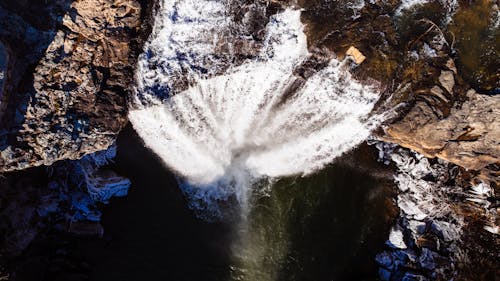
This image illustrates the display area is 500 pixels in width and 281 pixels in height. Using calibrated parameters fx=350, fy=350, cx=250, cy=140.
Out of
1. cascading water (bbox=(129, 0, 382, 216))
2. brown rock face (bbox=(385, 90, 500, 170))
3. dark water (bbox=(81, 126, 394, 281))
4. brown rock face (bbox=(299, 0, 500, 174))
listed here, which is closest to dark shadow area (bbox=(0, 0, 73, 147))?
cascading water (bbox=(129, 0, 382, 216))

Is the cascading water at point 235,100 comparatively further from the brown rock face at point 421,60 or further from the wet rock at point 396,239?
the wet rock at point 396,239

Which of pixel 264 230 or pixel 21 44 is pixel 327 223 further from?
pixel 21 44

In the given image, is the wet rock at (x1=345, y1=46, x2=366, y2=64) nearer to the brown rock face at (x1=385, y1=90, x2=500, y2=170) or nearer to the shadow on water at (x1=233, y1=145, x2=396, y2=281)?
the brown rock face at (x1=385, y1=90, x2=500, y2=170)

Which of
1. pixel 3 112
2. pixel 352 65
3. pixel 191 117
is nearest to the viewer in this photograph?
pixel 3 112

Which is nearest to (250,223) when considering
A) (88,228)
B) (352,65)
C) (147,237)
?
(147,237)

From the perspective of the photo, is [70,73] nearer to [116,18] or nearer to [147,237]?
[116,18]

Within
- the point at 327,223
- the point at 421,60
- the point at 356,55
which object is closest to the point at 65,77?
the point at 356,55
